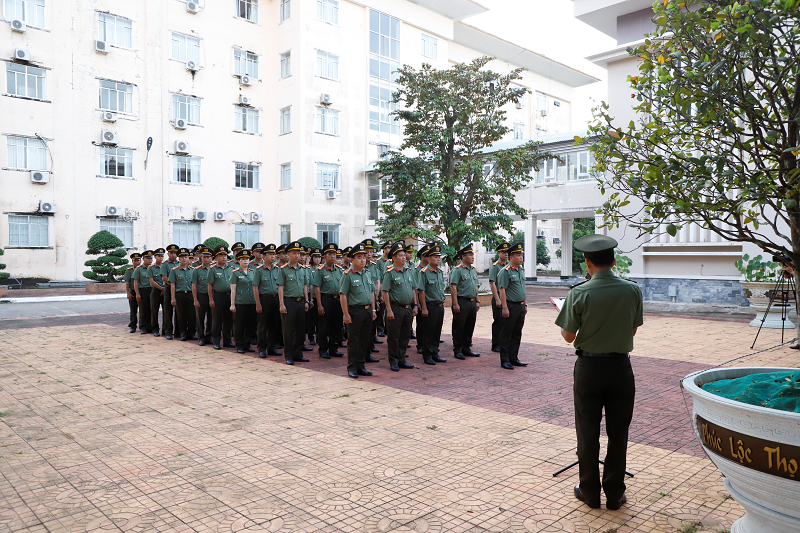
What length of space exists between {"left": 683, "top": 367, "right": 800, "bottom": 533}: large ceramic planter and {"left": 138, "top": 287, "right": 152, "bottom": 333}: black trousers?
1181 centimetres

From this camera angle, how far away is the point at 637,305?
3.68 meters

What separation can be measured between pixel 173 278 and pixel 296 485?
28.5ft

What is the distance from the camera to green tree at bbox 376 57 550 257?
16828 millimetres

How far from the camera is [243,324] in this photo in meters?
10.2

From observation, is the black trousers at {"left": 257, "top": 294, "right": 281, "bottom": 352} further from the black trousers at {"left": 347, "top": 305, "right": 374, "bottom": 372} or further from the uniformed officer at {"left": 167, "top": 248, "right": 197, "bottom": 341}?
the uniformed officer at {"left": 167, "top": 248, "right": 197, "bottom": 341}

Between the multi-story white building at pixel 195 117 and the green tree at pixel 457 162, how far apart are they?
22.4ft

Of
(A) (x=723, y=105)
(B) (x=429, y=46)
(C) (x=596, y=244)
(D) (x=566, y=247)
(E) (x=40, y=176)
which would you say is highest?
(B) (x=429, y=46)

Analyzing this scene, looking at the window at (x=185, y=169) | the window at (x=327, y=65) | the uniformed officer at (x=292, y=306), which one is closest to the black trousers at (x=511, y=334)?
the uniformed officer at (x=292, y=306)

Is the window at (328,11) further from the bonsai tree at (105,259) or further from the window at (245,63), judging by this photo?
the bonsai tree at (105,259)

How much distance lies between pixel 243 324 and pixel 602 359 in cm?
777

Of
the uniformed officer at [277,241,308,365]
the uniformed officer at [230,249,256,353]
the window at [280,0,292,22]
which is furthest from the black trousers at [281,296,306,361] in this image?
the window at [280,0,292,22]

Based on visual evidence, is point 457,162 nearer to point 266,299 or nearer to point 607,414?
point 266,299

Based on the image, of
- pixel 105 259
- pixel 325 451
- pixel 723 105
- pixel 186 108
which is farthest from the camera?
pixel 186 108

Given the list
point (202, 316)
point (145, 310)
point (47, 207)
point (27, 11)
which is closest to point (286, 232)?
point (47, 207)
